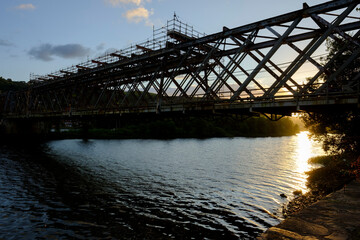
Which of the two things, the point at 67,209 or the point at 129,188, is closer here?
the point at 67,209

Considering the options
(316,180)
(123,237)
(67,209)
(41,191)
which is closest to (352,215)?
(123,237)

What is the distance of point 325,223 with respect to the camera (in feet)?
40.0

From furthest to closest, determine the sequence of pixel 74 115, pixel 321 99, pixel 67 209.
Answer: pixel 74 115 < pixel 67 209 < pixel 321 99

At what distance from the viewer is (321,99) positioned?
53.8 ft

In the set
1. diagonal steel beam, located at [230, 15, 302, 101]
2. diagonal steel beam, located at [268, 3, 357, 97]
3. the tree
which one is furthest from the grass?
diagonal steel beam, located at [230, 15, 302, 101]

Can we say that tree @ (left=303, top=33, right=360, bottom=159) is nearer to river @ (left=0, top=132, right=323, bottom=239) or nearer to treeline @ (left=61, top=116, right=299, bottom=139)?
river @ (left=0, top=132, right=323, bottom=239)

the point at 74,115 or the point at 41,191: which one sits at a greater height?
the point at 74,115

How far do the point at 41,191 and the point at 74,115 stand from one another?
22.1 metres

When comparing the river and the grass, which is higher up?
the grass

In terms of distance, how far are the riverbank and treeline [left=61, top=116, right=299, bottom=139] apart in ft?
221

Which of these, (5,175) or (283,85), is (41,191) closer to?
(5,175)

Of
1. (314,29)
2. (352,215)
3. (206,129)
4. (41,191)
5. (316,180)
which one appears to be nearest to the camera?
(352,215)

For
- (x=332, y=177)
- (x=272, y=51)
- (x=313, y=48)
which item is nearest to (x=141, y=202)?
(x=272, y=51)

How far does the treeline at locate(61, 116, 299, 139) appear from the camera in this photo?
332 feet
